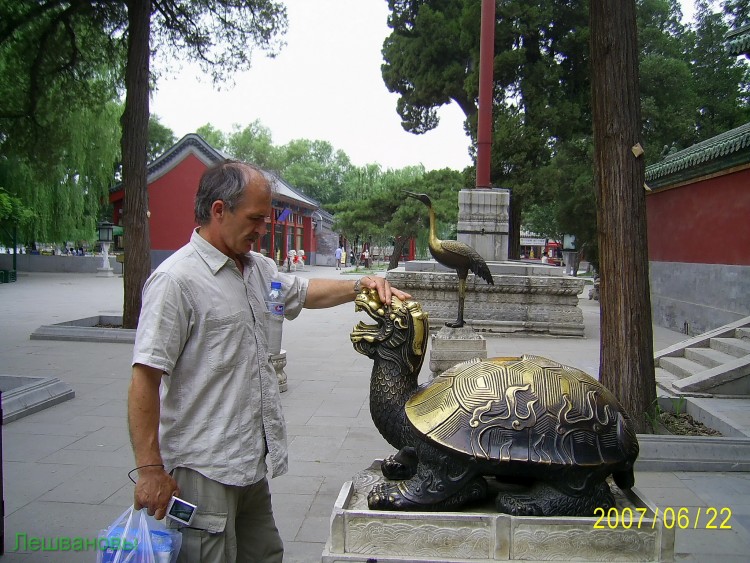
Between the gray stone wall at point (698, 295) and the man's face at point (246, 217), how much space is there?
8429 millimetres

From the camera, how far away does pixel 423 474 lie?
6.56 feet

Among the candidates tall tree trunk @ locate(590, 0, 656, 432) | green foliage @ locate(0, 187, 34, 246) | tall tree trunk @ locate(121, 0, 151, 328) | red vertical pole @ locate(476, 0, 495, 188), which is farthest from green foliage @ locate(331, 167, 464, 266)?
tall tree trunk @ locate(590, 0, 656, 432)

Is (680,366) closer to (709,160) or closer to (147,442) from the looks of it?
(709,160)

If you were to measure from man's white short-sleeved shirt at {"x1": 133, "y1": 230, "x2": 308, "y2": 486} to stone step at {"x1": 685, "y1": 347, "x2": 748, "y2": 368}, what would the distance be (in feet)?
20.0

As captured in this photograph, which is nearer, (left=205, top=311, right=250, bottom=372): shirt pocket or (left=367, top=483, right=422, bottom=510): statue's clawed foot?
(left=205, top=311, right=250, bottom=372): shirt pocket

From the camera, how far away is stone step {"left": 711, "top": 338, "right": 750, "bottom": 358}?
6.36m

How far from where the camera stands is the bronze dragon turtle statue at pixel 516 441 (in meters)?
1.88

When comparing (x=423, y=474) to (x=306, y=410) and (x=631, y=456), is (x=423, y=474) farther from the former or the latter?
(x=306, y=410)

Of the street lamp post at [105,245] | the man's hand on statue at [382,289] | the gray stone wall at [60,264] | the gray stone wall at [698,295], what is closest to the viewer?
the man's hand on statue at [382,289]

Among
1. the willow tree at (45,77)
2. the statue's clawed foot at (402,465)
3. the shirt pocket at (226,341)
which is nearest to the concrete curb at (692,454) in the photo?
the statue's clawed foot at (402,465)

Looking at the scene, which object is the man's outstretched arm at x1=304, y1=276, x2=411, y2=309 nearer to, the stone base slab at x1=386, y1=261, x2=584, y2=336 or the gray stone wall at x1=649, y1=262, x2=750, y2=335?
the stone base slab at x1=386, y1=261, x2=584, y2=336

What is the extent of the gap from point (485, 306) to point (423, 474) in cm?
793

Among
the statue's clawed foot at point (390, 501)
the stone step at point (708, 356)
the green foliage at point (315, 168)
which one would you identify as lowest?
the stone step at point (708, 356)

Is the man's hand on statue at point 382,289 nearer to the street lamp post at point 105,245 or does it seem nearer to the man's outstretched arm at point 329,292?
the man's outstretched arm at point 329,292
